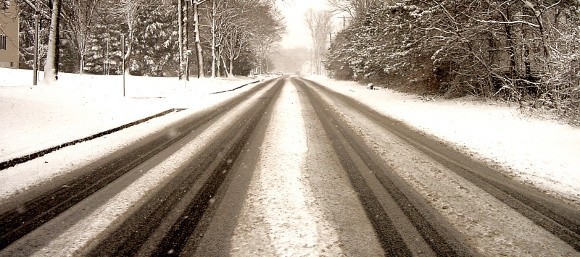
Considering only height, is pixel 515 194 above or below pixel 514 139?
below

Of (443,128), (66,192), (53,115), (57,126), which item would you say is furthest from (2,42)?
(443,128)

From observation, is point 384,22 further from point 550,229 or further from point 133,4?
point 133,4

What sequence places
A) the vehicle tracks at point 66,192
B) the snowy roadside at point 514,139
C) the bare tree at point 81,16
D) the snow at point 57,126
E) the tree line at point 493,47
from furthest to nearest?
the bare tree at point 81,16
the tree line at point 493,47
the snow at point 57,126
the snowy roadside at point 514,139
the vehicle tracks at point 66,192

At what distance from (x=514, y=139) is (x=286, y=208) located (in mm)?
5682

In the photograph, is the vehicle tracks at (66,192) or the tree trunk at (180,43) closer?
the vehicle tracks at (66,192)

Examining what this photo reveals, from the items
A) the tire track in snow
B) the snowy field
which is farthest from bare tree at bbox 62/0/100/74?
the tire track in snow

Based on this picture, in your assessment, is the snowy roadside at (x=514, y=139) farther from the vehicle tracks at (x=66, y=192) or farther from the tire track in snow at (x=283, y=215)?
the vehicle tracks at (x=66, y=192)

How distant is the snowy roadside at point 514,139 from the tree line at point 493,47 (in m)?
0.90

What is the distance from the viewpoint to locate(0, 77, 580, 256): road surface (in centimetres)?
249

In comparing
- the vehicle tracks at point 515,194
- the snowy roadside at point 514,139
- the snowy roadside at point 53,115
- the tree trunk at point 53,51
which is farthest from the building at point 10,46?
the vehicle tracks at point 515,194

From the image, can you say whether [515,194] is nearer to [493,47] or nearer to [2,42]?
[493,47]

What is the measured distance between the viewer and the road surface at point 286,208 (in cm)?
249

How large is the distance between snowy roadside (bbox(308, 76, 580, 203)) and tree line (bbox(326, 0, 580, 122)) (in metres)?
0.90

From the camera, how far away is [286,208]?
10.3 feet
